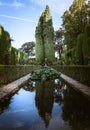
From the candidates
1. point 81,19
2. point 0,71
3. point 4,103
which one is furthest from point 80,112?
point 81,19

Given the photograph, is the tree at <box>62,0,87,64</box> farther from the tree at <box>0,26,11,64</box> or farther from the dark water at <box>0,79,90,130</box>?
the dark water at <box>0,79,90,130</box>

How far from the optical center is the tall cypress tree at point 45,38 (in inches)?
1863

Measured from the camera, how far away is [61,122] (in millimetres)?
6371

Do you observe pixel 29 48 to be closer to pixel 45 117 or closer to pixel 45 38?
pixel 45 38

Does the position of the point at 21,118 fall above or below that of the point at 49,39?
below

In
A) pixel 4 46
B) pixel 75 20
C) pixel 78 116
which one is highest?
pixel 75 20

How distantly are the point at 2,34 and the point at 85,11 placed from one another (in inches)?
412

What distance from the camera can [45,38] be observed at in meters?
47.8

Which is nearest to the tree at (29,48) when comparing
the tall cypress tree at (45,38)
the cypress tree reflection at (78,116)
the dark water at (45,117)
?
the tall cypress tree at (45,38)

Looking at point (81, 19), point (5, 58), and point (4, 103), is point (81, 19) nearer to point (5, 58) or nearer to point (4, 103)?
point (5, 58)

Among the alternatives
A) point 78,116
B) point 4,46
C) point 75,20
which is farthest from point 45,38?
point 78,116

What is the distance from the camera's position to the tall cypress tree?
155ft

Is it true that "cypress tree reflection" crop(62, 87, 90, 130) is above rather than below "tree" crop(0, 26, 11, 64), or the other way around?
below

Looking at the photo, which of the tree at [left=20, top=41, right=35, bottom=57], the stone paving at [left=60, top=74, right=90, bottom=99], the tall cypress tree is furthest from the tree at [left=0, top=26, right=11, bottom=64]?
the tree at [left=20, top=41, right=35, bottom=57]
